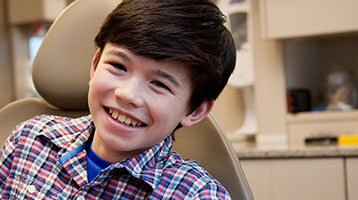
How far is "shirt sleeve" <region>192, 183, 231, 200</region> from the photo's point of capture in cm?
87

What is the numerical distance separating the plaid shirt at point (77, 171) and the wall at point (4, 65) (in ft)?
9.24

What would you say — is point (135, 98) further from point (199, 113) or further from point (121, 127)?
point (199, 113)

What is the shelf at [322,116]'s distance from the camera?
2244mm

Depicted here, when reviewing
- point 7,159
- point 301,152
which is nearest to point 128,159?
point 7,159

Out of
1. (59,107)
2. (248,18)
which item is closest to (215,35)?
(59,107)

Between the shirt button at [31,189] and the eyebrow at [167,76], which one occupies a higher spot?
the eyebrow at [167,76]

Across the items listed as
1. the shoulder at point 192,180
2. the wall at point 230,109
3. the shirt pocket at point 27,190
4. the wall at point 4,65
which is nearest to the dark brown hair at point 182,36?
the shoulder at point 192,180

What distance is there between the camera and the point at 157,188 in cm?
92

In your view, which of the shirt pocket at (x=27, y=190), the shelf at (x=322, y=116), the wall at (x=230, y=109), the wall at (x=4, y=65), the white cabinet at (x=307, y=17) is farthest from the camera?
the wall at (x=4, y=65)

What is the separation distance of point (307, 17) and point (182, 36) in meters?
1.41

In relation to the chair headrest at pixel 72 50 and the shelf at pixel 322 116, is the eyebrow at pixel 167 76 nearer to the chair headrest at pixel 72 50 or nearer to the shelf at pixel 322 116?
the chair headrest at pixel 72 50

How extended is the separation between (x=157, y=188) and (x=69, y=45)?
441 mm

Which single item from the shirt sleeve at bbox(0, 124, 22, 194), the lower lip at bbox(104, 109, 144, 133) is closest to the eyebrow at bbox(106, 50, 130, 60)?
the lower lip at bbox(104, 109, 144, 133)

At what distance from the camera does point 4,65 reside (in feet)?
12.4
